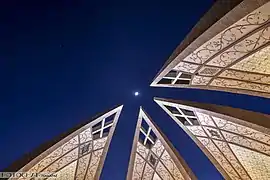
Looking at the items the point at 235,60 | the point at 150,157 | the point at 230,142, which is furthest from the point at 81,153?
the point at 235,60

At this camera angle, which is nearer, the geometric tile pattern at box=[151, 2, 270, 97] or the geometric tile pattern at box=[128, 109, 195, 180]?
the geometric tile pattern at box=[151, 2, 270, 97]

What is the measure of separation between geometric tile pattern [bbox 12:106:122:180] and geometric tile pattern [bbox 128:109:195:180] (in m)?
0.69

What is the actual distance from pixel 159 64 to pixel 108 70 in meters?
1.07

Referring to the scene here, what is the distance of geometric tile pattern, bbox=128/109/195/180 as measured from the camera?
6.70 m

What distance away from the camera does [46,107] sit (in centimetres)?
634

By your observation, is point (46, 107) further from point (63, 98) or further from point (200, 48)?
point (200, 48)

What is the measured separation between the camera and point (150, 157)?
23.3 feet

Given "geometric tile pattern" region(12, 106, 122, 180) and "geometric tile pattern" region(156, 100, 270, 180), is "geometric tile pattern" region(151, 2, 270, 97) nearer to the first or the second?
"geometric tile pattern" region(156, 100, 270, 180)

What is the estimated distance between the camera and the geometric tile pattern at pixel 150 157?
670 centimetres

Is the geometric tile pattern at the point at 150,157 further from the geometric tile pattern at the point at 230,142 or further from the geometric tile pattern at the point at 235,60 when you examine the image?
the geometric tile pattern at the point at 235,60

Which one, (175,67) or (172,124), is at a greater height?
(172,124)

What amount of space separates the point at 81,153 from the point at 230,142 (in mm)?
2922

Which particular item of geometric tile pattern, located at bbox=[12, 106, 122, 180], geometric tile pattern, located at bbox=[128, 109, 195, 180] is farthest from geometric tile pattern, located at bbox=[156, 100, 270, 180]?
geometric tile pattern, located at bbox=[12, 106, 122, 180]

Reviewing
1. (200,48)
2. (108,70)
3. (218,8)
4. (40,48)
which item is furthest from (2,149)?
(218,8)
